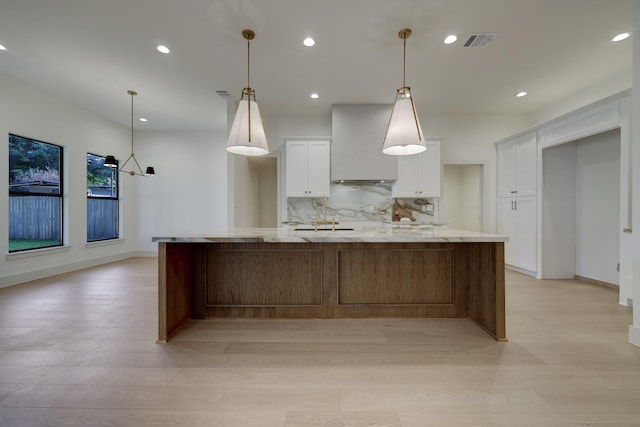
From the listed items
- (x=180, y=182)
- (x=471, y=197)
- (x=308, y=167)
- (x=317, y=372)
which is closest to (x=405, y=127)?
(x=317, y=372)

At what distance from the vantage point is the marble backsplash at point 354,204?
16.3 ft

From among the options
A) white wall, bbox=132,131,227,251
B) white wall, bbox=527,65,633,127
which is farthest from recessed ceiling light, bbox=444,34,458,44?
white wall, bbox=132,131,227,251

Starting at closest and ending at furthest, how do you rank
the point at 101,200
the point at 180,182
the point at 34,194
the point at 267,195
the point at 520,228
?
1. the point at 34,194
2. the point at 520,228
3. the point at 101,200
4. the point at 180,182
5. the point at 267,195

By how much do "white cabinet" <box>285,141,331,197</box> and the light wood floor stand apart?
106 inches

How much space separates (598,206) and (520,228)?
0.94 m

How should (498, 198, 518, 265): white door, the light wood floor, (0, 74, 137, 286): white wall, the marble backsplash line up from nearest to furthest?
the light wood floor
(0, 74, 137, 286): white wall
(498, 198, 518, 265): white door
the marble backsplash

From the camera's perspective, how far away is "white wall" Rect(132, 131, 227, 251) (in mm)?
6117

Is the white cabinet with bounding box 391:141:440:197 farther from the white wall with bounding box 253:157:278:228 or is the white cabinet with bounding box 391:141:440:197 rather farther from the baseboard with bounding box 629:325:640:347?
the white wall with bounding box 253:157:278:228

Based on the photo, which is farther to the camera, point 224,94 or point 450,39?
point 224,94

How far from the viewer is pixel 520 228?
14.3 ft

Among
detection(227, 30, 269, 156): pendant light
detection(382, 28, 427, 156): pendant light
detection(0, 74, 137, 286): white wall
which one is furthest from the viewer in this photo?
detection(0, 74, 137, 286): white wall

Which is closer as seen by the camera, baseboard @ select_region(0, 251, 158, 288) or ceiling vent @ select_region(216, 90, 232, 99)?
baseboard @ select_region(0, 251, 158, 288)

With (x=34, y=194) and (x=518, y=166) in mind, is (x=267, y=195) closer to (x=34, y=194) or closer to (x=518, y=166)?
(x=34, y=194)

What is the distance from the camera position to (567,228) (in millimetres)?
4039
